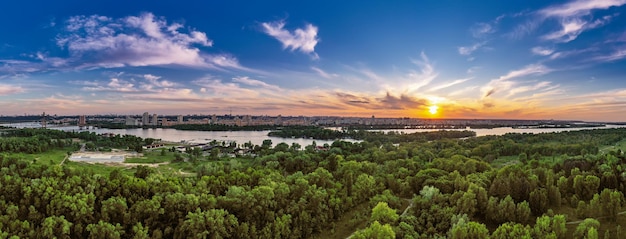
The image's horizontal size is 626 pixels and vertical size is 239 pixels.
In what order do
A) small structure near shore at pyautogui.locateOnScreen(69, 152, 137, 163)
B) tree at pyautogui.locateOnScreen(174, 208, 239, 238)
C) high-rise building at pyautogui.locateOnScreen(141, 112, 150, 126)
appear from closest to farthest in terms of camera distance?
tree at pyautogui.locateOnScreen(174, 208, 239, 238) < small structure near shore at pyautogui.locateOnScreen(69, 152, 137, 163) < high-rise building at pyautogui.locateOnScreen(141, 112, 150, 126)

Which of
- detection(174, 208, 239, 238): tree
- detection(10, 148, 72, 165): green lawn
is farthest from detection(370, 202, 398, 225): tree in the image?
detection(10, 148, 72, 165): green lawn

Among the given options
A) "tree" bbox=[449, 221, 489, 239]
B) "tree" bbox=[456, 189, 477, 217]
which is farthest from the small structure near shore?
"tree" bbox=[449, 221, 489, 239]

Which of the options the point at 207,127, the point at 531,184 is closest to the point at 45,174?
the point at 531,184

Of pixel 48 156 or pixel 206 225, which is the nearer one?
pixel 206 225

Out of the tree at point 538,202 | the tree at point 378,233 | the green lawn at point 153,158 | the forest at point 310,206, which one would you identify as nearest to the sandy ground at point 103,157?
the green lawn at point 153,158

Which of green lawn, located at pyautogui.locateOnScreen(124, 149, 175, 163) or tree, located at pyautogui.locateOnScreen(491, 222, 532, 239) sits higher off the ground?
green lawn, located at pyautogui.locateOnScreen(124, 149, 175, 163)

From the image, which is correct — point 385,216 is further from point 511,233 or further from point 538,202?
point 538,202

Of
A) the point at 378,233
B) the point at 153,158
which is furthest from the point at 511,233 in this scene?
the point at 153,158

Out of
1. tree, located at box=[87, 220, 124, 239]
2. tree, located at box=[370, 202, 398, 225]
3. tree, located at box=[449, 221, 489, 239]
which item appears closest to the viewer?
tree, located at box=[449, 221, 489, 239]

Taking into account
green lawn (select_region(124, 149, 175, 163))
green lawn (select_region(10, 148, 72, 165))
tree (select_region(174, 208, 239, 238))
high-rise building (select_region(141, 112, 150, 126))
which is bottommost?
tree (select_region(174, 208, 239, 238))

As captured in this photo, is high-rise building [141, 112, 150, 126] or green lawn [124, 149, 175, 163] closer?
green lawn [124, 149, 175, 163]

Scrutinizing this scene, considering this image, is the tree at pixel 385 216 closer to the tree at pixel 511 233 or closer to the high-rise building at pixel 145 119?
the tree at pixel 511 233

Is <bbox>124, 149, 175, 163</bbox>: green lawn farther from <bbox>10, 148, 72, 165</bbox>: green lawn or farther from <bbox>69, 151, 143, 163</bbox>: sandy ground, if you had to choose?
<bbox>10, 148, 72, 165</bbox>: green lawn
